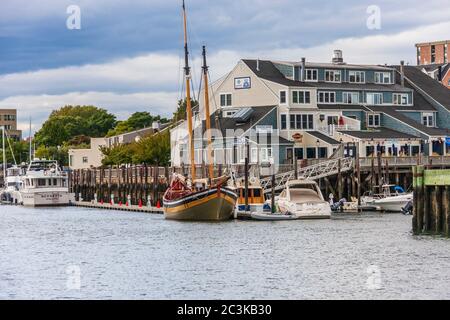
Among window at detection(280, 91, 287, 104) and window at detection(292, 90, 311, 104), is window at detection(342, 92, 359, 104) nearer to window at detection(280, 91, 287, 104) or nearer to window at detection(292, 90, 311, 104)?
window at detection(292, 90, 311, 104)

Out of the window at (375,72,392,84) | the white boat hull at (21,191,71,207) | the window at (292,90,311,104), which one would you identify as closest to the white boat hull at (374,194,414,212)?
the window at (292,90,311,104)

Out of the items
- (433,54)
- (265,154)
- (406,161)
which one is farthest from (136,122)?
(406,161)

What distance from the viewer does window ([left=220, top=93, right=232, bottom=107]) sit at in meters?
118

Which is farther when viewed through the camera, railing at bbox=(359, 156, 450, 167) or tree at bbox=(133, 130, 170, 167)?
tree at bbox=(133, 130, 170, 167)

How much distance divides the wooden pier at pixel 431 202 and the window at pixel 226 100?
5451cm

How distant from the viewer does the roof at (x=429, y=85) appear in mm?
128000

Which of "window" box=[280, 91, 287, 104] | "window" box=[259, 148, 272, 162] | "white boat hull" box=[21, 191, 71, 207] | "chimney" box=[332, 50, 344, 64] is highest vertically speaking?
"chimney" box=[332, 50, 344, 64]

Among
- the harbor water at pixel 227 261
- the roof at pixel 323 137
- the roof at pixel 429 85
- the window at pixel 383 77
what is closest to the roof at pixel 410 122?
the window at pixel 383 77

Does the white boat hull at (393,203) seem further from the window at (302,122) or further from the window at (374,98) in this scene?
the window at (374,98)

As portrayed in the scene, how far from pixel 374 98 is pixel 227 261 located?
6994 cm

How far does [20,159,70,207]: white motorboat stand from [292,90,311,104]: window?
2667cm

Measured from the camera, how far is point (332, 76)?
122 metres

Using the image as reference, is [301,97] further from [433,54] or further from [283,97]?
[433,54]
